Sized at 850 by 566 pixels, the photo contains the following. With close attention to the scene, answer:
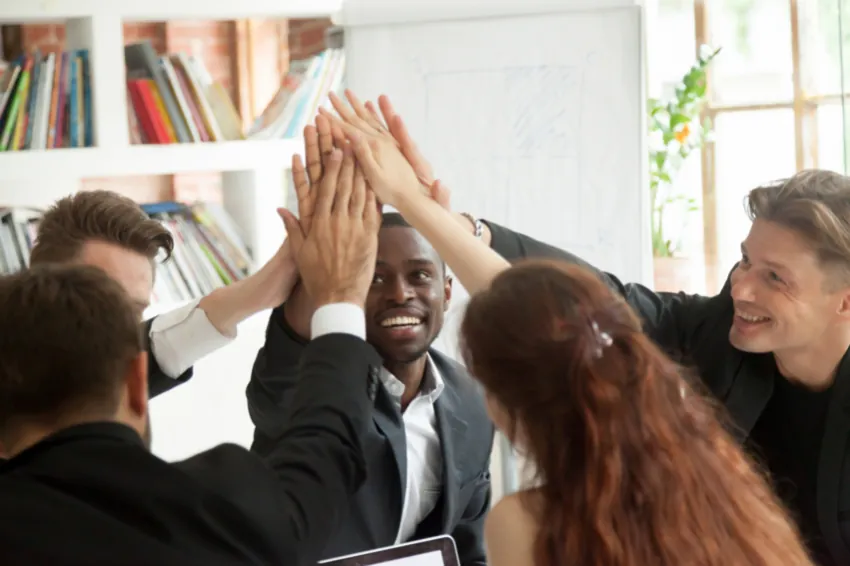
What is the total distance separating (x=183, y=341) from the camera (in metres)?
2.11

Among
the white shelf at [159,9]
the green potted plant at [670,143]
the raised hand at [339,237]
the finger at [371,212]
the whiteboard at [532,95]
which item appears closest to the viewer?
the raised hand at [339,237]

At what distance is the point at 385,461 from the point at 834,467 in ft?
2.68

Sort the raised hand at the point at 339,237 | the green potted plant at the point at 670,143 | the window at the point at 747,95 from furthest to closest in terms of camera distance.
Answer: the window at the point at 747,95
the green potted plant at the point at 670,143
the raised hand at the point at 339,237

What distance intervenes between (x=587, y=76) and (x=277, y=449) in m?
1.80

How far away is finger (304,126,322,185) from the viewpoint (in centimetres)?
194

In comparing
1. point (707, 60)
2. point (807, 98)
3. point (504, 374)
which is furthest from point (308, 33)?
point (504, 374)

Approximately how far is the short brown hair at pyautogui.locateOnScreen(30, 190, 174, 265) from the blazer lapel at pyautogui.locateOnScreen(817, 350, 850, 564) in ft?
4.36

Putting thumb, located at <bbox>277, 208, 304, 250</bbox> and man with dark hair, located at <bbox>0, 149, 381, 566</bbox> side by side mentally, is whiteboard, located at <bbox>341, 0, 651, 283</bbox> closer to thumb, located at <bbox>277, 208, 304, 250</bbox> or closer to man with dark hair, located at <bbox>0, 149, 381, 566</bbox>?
thumb, located at <bbox>277, 208, 304, 250</bbox>

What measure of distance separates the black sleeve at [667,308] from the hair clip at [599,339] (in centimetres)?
69

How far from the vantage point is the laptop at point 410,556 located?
5.50ft

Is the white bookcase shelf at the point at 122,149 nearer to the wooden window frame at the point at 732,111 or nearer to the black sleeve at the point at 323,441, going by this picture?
the wooden window frame at the point at 732,111

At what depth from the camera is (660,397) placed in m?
1.47

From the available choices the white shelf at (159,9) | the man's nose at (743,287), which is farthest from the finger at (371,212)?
the white shelf at (159,9)

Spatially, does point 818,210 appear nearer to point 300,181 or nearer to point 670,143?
point 300,181
